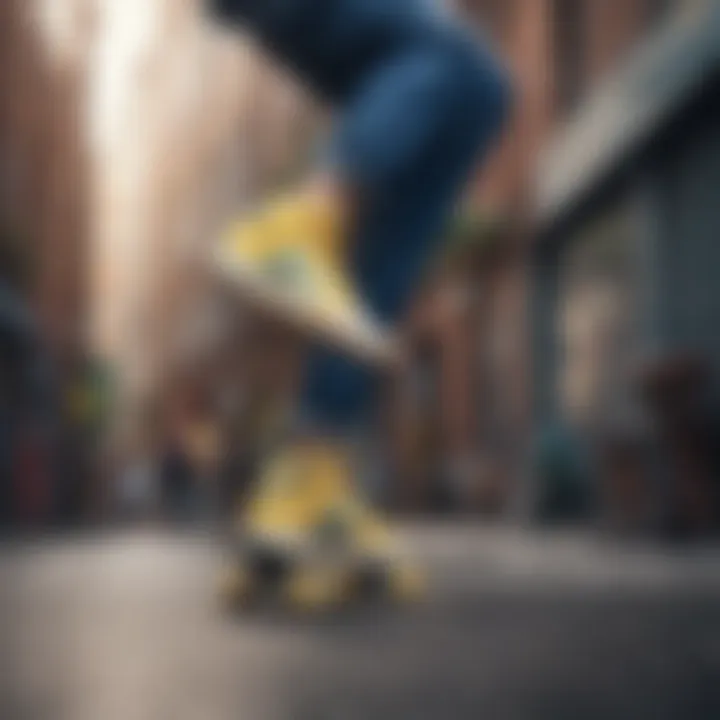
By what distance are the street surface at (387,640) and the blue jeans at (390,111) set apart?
85mm

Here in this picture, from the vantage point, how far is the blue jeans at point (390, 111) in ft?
1.39

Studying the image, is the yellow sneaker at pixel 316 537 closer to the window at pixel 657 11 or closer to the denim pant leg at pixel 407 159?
the denim pant leg at pixel 407 159

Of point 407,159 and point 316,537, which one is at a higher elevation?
point 407,159

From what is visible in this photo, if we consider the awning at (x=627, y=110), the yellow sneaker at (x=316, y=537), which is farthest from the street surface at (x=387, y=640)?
the awning at (x=627, y=110)

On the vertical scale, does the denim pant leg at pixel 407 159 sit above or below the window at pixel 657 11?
below

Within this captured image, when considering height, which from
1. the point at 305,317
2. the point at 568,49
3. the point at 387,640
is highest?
the point at 568,49

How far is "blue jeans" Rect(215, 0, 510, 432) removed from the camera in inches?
16.7

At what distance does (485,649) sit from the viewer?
0.39 metres

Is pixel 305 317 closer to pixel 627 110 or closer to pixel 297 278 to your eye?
pixel 297 278

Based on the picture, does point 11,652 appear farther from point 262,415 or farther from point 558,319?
point 558,319

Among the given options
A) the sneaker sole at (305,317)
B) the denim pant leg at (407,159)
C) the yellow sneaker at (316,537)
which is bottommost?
the yellow sneaker at (316,537)

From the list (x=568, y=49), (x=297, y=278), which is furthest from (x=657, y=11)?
(x=297, y=278)

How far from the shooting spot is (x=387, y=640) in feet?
1.34

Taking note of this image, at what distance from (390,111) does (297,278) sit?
0.29ft
